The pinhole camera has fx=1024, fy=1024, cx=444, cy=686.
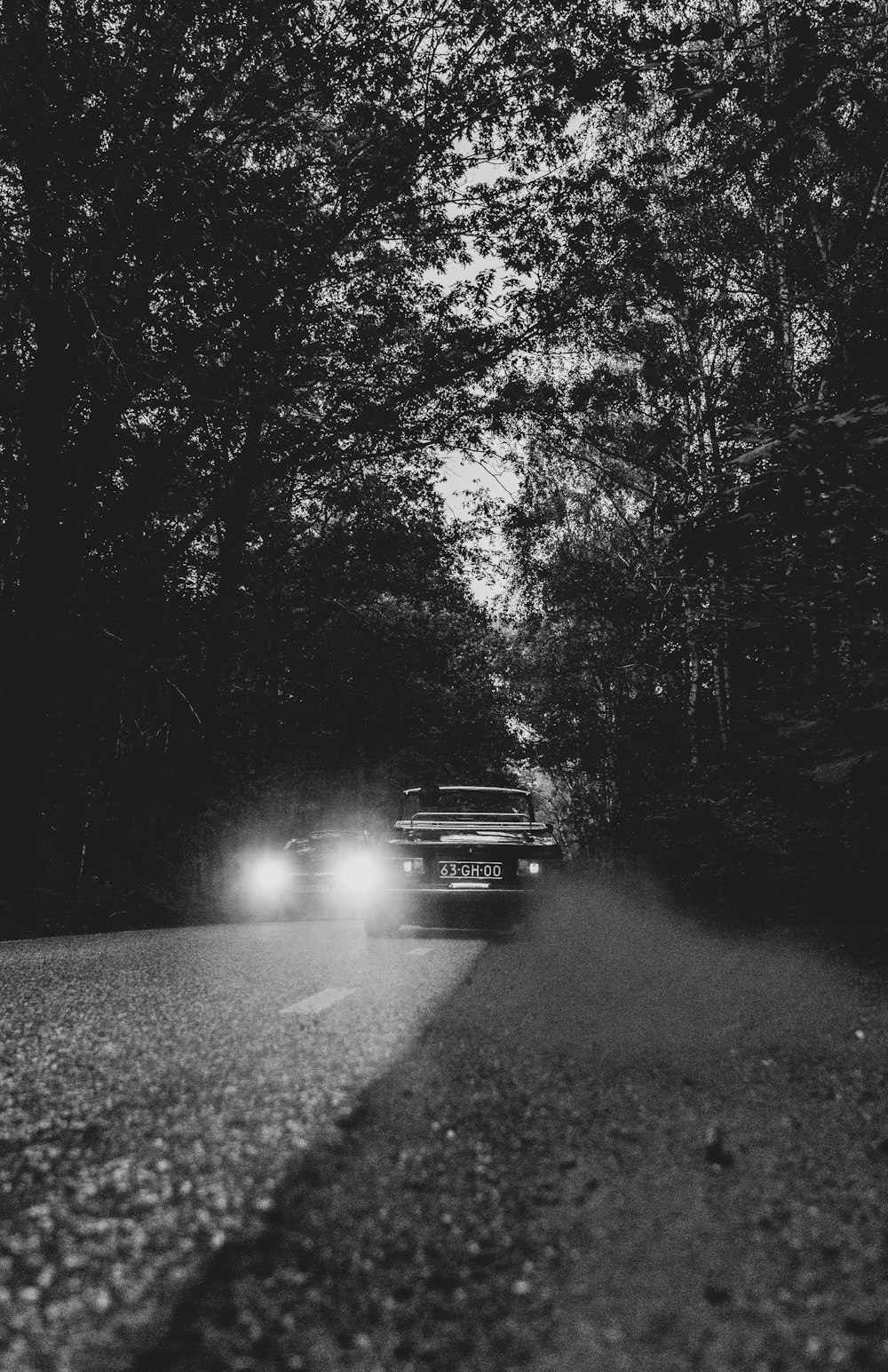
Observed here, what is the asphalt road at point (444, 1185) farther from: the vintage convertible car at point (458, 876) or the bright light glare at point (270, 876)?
the bright light glare at point (270, 876)

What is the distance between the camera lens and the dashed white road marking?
5.45 m

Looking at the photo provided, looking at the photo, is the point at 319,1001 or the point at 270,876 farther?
the point at 270,876

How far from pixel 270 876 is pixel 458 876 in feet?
19.4

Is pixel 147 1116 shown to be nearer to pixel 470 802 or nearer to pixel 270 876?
pixel 470 802

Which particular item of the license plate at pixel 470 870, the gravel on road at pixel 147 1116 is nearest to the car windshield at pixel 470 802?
the license plate at pixel 470 870

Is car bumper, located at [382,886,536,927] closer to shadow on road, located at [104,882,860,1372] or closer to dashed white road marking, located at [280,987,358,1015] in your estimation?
dashed white road marking, located at [280,987,358,1015]

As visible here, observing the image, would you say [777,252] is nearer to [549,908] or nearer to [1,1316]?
[549,908]

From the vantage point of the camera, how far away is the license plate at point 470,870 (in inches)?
406

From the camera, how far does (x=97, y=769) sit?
58.1 feet

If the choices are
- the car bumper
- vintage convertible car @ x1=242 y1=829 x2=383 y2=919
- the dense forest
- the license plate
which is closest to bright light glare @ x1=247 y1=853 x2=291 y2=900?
vintage convertible car @ x1=242 y1=829 x2=383 y2=919

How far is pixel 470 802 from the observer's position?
1445cm

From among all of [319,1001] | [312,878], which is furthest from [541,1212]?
[312,878]

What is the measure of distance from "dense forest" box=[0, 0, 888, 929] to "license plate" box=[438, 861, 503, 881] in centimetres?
290

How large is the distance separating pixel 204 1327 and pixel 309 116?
45.8 feet
